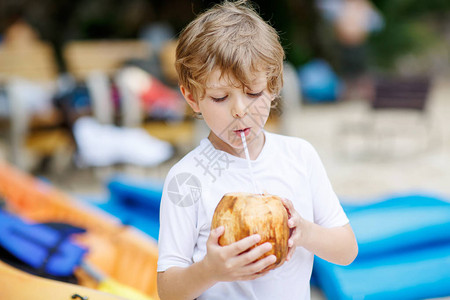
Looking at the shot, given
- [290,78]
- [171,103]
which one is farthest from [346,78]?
[171,103]

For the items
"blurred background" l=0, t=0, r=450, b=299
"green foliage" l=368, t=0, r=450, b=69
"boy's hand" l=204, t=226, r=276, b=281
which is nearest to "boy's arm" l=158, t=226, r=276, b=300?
"boy's hand" l=204, t=226, r=276, b=281

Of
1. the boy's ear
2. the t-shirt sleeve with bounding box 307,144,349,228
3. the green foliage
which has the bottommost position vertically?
the t-shirt sleeve with bounding box 307,144,349,228

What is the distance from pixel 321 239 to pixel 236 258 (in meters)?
0.23

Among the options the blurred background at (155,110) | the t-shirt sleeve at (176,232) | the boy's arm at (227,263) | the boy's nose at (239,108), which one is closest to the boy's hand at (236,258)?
the boy's arm at (227,263)

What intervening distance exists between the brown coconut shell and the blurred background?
51 centimetres

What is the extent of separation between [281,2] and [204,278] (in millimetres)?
9770

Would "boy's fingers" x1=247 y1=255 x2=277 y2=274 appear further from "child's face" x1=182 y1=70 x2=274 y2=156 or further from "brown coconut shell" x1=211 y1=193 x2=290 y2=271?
"child's face" x1=182 y1=70 x2=274 y2=156

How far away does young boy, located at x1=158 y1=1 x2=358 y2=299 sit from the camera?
3.05ft

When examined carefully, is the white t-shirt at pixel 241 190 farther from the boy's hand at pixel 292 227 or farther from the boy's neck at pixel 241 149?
the boy's hand at pixel 292 227

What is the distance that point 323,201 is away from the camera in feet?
3.45

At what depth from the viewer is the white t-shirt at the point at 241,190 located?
959mm

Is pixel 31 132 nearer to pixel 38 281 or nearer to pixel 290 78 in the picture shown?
pixel 290 78

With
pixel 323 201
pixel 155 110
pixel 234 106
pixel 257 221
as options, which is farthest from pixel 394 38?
pixel 257 221

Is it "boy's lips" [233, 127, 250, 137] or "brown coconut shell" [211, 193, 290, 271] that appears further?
"boy's lips" [233, 127, 250, 137]
